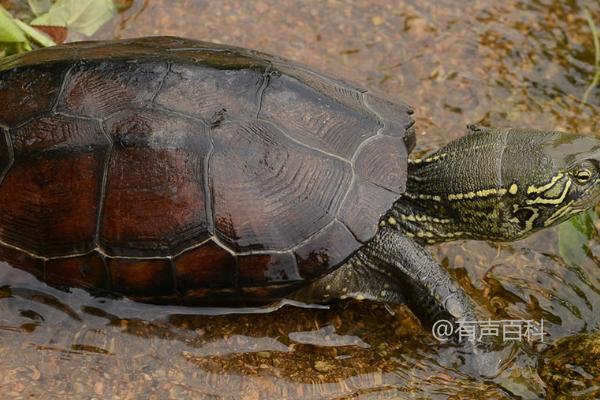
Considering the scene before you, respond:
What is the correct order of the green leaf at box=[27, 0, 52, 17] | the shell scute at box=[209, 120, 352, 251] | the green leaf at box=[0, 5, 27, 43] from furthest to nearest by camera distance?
1. the green leaf at box=[27, 0, 52, 17]
2. the green leaf at box=[0, 5, 27, 43]
3. the shell scute at box=[209, 120, 352, 251]

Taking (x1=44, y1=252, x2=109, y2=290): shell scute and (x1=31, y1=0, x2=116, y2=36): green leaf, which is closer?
(x1=44, y1=252, x2=109, y2=290): shell scute

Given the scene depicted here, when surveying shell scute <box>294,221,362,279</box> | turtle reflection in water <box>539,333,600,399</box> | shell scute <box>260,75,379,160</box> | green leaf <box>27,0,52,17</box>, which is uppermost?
green leaf <box>27,0,52,17</box>

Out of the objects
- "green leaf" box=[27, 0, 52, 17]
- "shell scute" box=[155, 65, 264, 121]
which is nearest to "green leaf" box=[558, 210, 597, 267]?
"shell scute" box=[155, 65, 264, 121]

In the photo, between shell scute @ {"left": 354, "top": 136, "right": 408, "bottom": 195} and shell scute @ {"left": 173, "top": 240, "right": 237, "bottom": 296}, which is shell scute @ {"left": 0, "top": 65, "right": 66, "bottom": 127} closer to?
shell scute @ {"left": 173, "top": 240, "right": 237, "bottom": 296}

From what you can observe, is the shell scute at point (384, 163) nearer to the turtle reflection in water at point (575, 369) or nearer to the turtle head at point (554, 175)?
the turtle head at point (554, 175)

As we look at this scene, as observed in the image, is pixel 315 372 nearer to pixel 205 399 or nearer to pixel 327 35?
pixel 205 399

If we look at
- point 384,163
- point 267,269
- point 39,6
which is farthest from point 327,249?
point 39,6

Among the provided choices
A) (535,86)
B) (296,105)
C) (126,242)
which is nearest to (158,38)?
(296,105)
